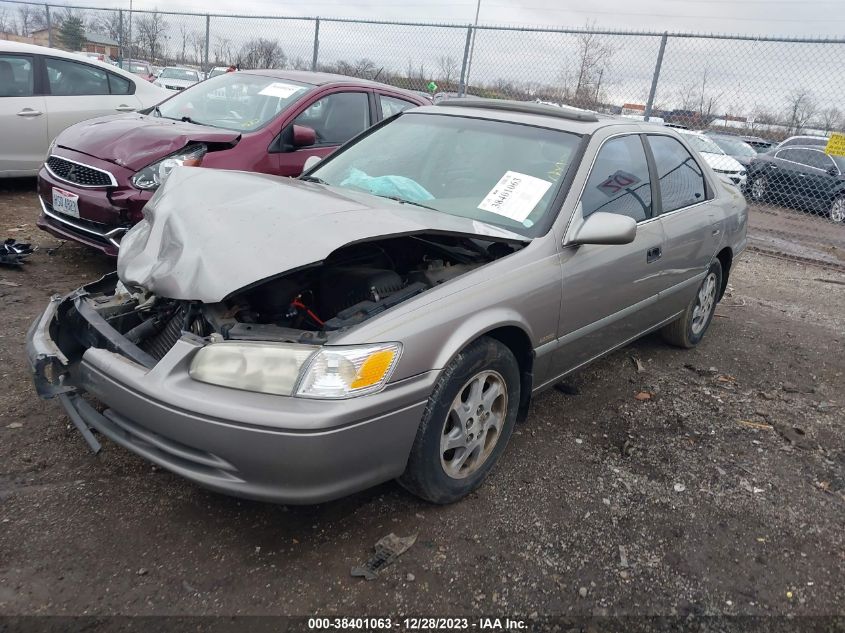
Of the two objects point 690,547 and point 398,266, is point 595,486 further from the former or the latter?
point 398,266

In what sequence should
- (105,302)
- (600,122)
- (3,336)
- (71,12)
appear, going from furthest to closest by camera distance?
1. (71,12)
2. (3,336)
3. (600,122)
4. (105,302)

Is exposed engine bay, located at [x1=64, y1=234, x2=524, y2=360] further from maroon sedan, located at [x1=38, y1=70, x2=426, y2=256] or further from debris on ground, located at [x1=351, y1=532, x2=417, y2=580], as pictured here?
maroon sedan, located at [x1=38, y1=70, x2=426, y2=256]

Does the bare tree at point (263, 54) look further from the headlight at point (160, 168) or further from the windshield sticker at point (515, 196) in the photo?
the windshield sticker at point (515, 196)

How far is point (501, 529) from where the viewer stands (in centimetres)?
261

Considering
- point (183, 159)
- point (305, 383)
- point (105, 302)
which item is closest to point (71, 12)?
point (183, 159)

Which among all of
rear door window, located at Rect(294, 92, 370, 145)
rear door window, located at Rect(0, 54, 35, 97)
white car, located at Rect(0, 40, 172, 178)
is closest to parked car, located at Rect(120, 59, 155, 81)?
white car, located at Rect(0, 40, 172, 178)

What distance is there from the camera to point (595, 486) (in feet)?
9.82

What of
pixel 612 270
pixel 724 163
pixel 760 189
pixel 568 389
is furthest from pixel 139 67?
pixel 612 270

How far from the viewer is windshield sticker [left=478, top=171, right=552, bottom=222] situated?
307cm

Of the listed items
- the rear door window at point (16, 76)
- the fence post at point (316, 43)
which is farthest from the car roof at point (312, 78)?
the fence post at point (316, 43)

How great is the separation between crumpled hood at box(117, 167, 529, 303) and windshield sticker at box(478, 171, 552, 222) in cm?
21

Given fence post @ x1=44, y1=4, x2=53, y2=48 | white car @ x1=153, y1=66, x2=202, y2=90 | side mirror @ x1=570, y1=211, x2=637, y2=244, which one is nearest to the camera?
side mirror @ x1=570, y1=211, x2=637, y2=244

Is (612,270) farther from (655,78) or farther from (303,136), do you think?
(655,78)

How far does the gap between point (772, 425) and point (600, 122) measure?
2.05 m
